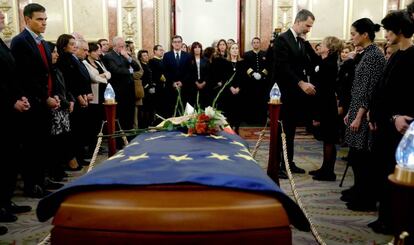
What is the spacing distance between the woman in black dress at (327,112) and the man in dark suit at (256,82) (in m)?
3.09

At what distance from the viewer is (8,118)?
354cm

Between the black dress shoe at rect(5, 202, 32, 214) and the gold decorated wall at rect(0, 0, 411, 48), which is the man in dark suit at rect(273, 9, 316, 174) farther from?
the gold decorated wall at rect(0, 0, 411, 48)

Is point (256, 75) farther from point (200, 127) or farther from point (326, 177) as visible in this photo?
point (200, 127)

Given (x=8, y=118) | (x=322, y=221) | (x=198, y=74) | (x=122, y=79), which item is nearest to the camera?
(x=322, y=221)

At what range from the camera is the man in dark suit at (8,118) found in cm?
347

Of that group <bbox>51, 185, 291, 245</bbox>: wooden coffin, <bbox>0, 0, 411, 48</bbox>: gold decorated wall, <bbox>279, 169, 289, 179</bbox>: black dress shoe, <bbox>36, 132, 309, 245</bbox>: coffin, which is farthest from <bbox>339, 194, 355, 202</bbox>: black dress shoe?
<bbox>0, 0, 411, 48</bbox>: gold decorated wall

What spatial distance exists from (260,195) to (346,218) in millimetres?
1932

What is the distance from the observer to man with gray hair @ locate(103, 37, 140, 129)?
6.32 metres

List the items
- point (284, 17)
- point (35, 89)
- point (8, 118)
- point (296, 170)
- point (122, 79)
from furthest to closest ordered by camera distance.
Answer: point (284, 17) → point (122, 79) → point (296, 170) → point (35, 89) → point (8, 118)

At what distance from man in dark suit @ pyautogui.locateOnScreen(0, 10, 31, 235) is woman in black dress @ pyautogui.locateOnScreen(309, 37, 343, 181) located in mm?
2881

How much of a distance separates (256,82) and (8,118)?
5.42m

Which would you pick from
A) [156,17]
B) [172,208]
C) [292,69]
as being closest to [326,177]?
[292,69]

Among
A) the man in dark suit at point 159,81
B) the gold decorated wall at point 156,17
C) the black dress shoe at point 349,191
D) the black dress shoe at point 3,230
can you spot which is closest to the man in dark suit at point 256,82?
the man in dark suit at point 159,81

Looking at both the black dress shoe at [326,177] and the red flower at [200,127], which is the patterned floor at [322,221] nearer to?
the black dress shoe at [326,177]
